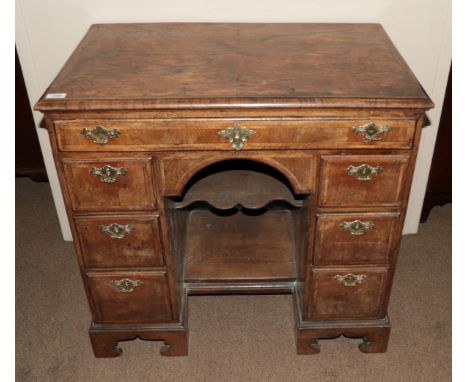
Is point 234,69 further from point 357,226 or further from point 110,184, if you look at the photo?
point 357,226

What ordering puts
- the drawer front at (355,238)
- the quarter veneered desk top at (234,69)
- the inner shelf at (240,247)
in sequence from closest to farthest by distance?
the quarter veneered desk top at (234,69), the drawer front at (355,238), the inner shelf at (240,247)

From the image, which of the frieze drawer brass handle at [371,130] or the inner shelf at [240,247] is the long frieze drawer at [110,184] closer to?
the inner shelf at [240,247]

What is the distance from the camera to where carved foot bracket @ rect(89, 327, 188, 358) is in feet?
7.59

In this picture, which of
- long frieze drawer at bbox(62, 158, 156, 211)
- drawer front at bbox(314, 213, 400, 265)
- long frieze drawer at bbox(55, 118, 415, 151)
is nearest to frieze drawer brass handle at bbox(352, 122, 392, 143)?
long frieze drawer at bbox(55, 118, 415, 151)

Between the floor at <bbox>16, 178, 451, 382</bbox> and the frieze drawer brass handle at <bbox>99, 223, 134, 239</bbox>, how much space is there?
2.32ft

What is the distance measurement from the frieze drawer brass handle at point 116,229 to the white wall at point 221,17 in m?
0.90

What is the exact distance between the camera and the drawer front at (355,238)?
6.56 feet

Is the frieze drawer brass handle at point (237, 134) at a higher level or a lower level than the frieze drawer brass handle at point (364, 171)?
higher

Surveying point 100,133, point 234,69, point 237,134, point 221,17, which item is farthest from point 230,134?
point 221,17

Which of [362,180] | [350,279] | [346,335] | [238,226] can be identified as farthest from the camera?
[238,226]

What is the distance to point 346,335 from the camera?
2.34 metres

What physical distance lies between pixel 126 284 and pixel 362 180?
1020 mm

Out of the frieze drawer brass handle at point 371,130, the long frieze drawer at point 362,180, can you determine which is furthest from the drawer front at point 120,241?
the frieze drawer brass handle at point 371,130

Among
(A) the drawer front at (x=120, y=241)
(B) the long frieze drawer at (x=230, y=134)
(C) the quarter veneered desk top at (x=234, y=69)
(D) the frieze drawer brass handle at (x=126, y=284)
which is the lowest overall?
(D) the frieze drawer brass handle at (x=126, y=284)
